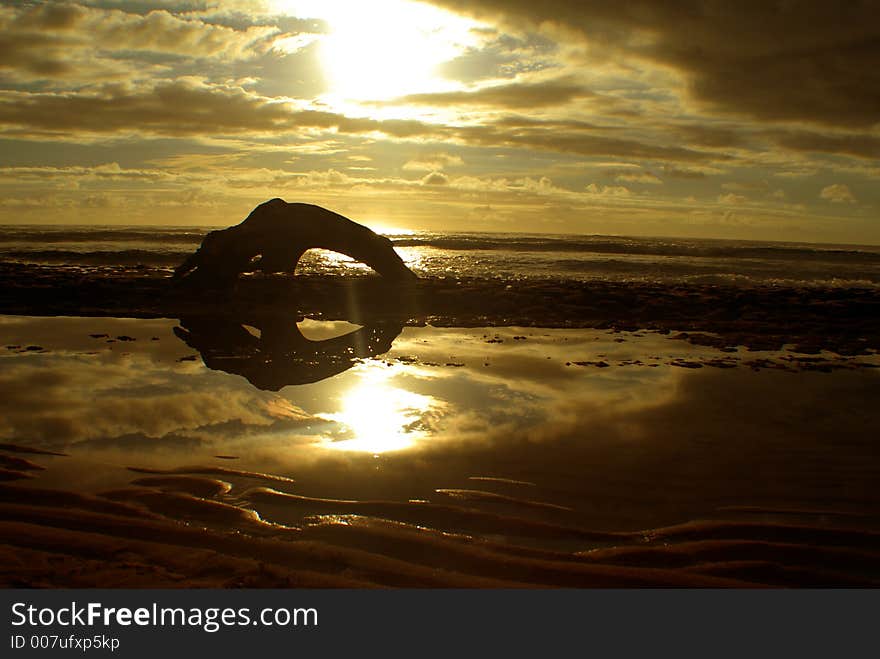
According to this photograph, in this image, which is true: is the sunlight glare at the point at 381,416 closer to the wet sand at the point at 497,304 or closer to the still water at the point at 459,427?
the still water at the point at 459,427

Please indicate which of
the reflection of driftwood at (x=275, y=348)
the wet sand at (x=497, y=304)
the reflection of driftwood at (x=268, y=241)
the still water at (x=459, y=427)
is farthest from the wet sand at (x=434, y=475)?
the reflection of driftwood at (x=268, y=241)

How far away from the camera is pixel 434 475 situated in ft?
17.6

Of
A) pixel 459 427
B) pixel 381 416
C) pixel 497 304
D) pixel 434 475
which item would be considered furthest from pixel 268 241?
pixel 434 475

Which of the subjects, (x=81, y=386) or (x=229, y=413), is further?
(x=81, y=386)

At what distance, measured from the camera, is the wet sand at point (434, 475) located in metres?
3.92

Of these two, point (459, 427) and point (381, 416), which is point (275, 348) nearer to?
point (381, 416)

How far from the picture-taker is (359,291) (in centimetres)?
1852

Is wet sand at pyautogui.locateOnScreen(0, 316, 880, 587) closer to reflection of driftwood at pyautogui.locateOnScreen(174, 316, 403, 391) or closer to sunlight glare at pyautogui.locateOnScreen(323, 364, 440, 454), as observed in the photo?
sunlight glare at pyautogui.locateOnScreen(323, 364, 440, 454)

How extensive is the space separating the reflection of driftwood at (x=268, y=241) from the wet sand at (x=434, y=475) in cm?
827

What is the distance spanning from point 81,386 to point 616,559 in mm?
6727

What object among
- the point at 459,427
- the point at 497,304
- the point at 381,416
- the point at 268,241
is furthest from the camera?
the point at 268,241

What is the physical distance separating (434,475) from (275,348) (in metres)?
6.28

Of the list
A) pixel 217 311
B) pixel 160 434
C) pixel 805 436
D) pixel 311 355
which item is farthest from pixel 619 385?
pixel 217 311

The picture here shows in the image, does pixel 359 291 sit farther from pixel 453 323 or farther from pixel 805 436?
pixel 805 436
